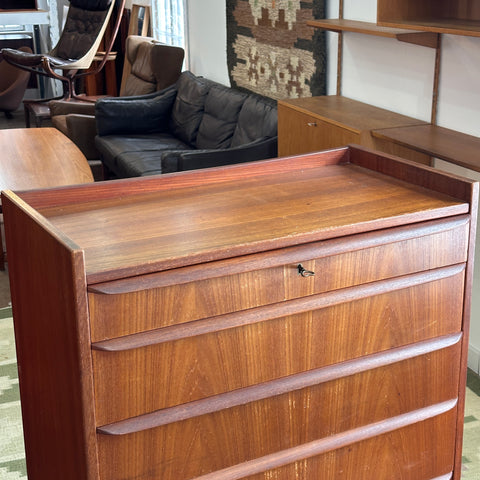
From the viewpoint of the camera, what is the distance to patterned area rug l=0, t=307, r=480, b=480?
8.80ft

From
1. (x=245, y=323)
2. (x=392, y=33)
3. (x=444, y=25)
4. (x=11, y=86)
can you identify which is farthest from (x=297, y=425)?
(x=11, y=86)

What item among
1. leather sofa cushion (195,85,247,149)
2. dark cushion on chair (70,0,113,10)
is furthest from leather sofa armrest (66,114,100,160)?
dark cushion on chair (70,0,113,10)

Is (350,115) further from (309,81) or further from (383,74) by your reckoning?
(309,81)

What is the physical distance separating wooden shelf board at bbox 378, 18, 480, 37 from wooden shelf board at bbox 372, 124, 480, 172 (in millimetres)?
426

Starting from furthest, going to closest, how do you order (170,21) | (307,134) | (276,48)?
(170,21)
(276,48)
(307,134)

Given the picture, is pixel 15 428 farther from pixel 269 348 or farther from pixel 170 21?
Result: pixel 170 21

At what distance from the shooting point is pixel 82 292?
1528 mm

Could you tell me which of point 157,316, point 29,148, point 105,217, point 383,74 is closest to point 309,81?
point 383,74

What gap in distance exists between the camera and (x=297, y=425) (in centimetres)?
191

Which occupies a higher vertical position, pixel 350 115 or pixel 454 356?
pixel 350 115

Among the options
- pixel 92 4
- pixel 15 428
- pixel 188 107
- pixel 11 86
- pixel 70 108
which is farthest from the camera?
pixel 11 86

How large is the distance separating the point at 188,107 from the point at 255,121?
1118 mm

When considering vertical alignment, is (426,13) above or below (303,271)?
above

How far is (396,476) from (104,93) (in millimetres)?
7771
